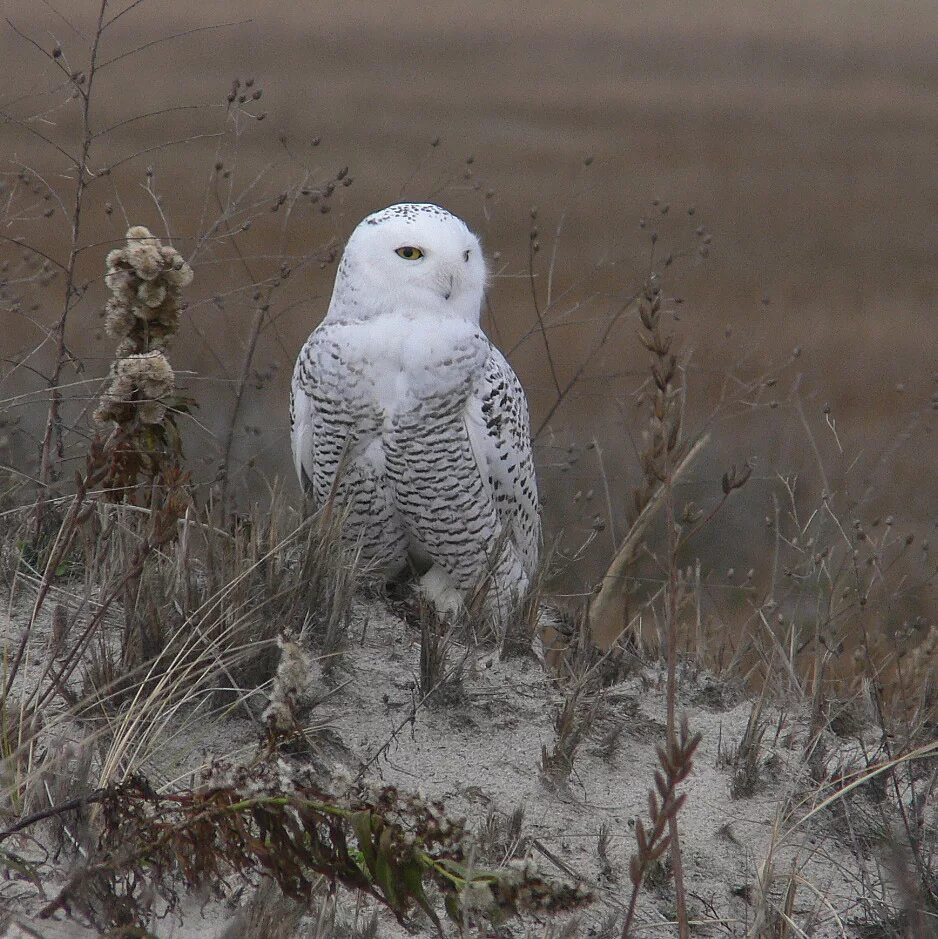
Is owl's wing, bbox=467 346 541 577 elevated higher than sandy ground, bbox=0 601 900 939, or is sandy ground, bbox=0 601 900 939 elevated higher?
owl's wing, bbox=467 346 541 577

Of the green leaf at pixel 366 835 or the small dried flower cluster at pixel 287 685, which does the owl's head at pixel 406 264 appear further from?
the green leaf at pixel 366 835

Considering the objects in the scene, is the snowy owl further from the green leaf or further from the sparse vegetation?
the green leaf

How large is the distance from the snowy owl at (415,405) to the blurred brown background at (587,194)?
540mm

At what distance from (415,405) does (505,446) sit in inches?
13.0

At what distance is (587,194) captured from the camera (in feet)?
48.9

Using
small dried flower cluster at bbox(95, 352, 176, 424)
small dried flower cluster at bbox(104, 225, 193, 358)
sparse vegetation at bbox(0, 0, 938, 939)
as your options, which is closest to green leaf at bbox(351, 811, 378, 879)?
sparse vegetation at bbox(0, 0, 938, 939)

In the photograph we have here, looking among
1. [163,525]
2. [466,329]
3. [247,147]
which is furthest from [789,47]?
[163,525]

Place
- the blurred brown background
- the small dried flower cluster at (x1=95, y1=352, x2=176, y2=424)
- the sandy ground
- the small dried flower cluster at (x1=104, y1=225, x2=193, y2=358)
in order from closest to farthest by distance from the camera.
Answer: the sandy ground
the small dried flower cluster at (x1=95, y1=352, x2=176, y2=424)
the small dried flower cluster at (x1=104, y1=225, x2=193, y2=358)
the blurred brown background

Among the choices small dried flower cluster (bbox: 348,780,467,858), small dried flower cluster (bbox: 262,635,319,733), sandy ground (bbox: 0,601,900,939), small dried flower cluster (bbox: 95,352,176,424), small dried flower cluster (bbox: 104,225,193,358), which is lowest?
sandy ground (bbox: 0,601,900,939)

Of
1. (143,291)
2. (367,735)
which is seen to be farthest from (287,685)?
(143,291)

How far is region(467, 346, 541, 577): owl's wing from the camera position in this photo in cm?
337

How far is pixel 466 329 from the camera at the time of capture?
332 centimetres

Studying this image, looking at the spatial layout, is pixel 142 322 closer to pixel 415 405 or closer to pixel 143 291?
pixel 143 291

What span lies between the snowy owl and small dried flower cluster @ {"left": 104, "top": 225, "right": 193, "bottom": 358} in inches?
17.9
